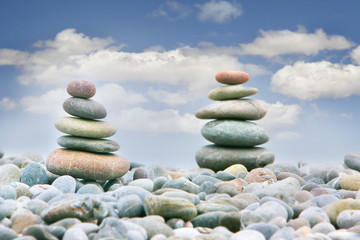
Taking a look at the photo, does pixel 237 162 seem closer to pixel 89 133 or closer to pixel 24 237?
pixel 89 133

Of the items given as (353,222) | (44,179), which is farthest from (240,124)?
(353,222)

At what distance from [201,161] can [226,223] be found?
6.02m

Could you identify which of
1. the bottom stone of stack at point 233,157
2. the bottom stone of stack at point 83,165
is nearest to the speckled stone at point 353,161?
the bottom stone of stack at point 233,157

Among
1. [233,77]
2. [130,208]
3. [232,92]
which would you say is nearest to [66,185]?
[130,208]

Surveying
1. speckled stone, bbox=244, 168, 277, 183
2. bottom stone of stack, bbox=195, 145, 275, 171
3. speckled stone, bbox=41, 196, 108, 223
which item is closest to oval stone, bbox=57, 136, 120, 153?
speckled stone, bbox=244, 168, 277, 183

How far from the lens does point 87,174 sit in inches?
281

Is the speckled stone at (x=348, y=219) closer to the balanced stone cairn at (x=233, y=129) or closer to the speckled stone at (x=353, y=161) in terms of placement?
the balanced stone cairn at (x=233, y=129)

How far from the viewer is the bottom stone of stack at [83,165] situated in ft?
23.3

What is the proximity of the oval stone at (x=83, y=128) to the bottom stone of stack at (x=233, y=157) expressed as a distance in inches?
126

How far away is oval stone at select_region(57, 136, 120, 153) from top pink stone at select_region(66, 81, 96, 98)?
87 centimetres

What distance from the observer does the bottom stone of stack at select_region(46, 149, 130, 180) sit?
7102 millimetres

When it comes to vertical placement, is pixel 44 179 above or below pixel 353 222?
above

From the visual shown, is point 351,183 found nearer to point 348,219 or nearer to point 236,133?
point 348,219

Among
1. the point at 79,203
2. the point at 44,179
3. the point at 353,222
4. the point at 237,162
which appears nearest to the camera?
the point at 79,203
